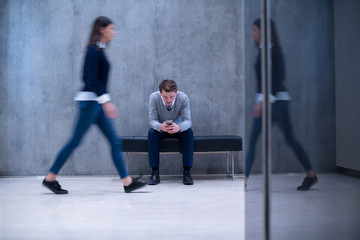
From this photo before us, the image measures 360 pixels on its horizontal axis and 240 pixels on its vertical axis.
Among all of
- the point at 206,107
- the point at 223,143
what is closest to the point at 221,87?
the point at 206,107

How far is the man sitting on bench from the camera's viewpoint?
3230 mm

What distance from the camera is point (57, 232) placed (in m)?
1.41

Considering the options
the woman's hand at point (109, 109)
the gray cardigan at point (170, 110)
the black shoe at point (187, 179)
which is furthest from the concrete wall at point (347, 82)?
the gray cardigan at point (170, 110)

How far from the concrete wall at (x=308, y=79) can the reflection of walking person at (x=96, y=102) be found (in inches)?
68.6

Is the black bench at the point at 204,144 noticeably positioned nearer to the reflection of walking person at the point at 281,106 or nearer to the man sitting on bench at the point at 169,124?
the man sitting on bench at the point at 169,124

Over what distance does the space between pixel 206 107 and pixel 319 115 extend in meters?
3.27

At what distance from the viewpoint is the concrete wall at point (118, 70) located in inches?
151

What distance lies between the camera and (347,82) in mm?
694

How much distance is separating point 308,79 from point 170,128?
8.28 ft

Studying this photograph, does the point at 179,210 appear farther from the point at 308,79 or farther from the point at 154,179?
the point at 308,79

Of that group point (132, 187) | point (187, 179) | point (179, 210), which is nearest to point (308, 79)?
point (179, 210)

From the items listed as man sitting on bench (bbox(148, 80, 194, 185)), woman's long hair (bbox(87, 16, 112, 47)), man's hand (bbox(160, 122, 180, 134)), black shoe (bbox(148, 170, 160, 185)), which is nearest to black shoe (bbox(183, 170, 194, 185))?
man sitting on bench (bbox(148, 80, 194, 185))

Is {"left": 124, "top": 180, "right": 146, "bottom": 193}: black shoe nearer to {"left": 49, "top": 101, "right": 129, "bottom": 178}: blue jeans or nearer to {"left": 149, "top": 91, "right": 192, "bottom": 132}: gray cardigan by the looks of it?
{"left": 49, "top": 101, "right": 129, "bottom": 178}: blue jeans

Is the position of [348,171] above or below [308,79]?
below
